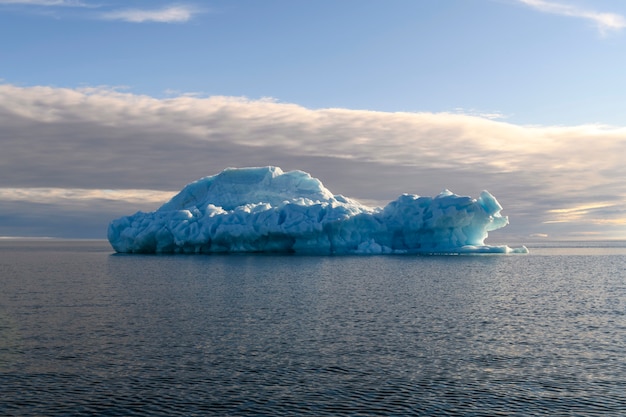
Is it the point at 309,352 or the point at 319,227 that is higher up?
the point at 319,227

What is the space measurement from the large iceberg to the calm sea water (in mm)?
30865

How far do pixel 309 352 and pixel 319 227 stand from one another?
54.4 meters

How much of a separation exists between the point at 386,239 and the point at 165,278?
37.9 meters

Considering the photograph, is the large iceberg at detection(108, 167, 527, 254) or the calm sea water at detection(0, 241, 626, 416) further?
the large iceberg at detection(108, 167, 527, 254)

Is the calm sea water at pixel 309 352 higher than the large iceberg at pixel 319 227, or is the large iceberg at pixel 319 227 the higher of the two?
the large iceberg at pixel 319 227

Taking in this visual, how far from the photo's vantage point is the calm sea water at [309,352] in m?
16.6

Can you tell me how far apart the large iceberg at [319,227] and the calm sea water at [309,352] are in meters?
30.9

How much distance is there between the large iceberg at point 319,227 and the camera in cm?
7494

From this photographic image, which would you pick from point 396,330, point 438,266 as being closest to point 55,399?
point 396,330

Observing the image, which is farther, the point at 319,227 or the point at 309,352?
the point at 319,227

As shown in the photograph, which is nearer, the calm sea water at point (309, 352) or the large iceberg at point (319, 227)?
the calm sea water at point (309, 352)

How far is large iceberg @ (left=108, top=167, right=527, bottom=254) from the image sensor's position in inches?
2950

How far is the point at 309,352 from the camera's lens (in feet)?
73.4

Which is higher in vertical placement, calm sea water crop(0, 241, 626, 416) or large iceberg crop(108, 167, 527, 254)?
large iceberg crop(108, 167, 527, 254)
